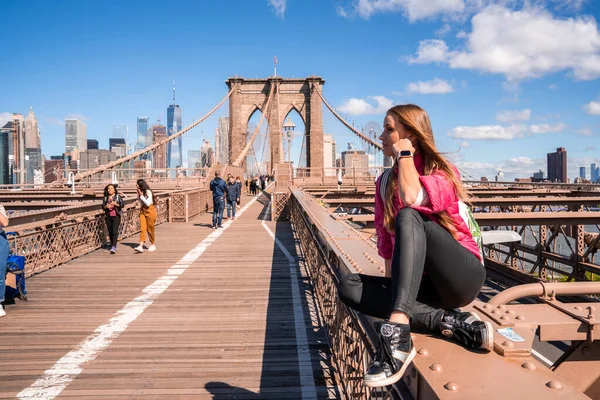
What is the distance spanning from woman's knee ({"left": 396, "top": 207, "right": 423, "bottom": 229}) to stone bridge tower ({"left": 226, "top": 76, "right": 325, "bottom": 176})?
54969mm

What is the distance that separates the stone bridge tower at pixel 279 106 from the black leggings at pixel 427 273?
54947 mm

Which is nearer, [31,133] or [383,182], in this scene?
[383,182]

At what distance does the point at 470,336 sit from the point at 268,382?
2.46 meters

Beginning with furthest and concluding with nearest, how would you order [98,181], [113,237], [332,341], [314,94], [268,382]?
1. [314,94]
2. [98,181]
3. [113,237]
4. [332,341]
5. [268,382]

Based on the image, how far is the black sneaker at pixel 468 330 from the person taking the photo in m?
1.81

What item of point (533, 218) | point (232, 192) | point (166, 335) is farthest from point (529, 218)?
point (232, 192)

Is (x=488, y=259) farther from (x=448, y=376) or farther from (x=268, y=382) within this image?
(x=448, y=376)

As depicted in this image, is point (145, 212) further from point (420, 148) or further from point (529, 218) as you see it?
point (420, 148)

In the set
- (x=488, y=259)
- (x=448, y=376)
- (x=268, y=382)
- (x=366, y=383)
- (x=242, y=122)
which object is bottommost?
(x=488, y=259)

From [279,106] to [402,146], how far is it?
2263 inches

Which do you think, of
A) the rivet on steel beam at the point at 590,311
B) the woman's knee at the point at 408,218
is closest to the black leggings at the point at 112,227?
the woman's knee at the point at 408,218

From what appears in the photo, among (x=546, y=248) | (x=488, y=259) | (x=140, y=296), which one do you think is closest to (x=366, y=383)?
(x=140, y=296)

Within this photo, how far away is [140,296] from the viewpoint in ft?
22.6

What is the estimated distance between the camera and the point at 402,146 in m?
2.49
